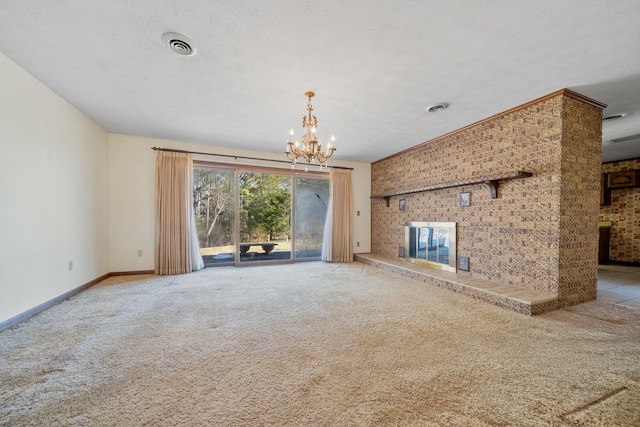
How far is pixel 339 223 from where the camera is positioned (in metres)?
6.12

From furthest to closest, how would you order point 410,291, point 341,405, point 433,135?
point 433,135, point 410,291, point 341,405

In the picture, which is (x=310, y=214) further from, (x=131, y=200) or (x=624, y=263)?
(x=624, y=263)

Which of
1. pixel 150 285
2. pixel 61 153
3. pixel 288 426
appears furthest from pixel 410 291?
pixel 61 153

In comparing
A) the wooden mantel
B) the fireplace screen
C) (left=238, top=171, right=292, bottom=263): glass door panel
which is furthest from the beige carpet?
(left=238, top=171, right=292, bottom=263): glass door panel

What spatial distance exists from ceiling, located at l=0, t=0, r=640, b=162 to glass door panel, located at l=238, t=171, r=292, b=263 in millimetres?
1985

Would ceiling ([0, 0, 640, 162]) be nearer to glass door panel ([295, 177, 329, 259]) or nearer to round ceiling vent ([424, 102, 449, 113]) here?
round ceiling vent ([424, 102, 449, 113])

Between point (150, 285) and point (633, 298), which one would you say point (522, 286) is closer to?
point (633, 298)

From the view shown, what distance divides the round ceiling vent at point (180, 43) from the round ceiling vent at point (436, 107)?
287 centimetres

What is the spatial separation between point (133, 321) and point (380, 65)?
3.62 meters

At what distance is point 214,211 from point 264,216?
41.9 inches

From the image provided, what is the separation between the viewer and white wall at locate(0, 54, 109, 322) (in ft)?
7.87

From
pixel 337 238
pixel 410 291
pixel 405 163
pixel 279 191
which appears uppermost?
pixel 405 163

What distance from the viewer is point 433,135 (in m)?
4.48

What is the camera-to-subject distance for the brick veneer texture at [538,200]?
2.97m
